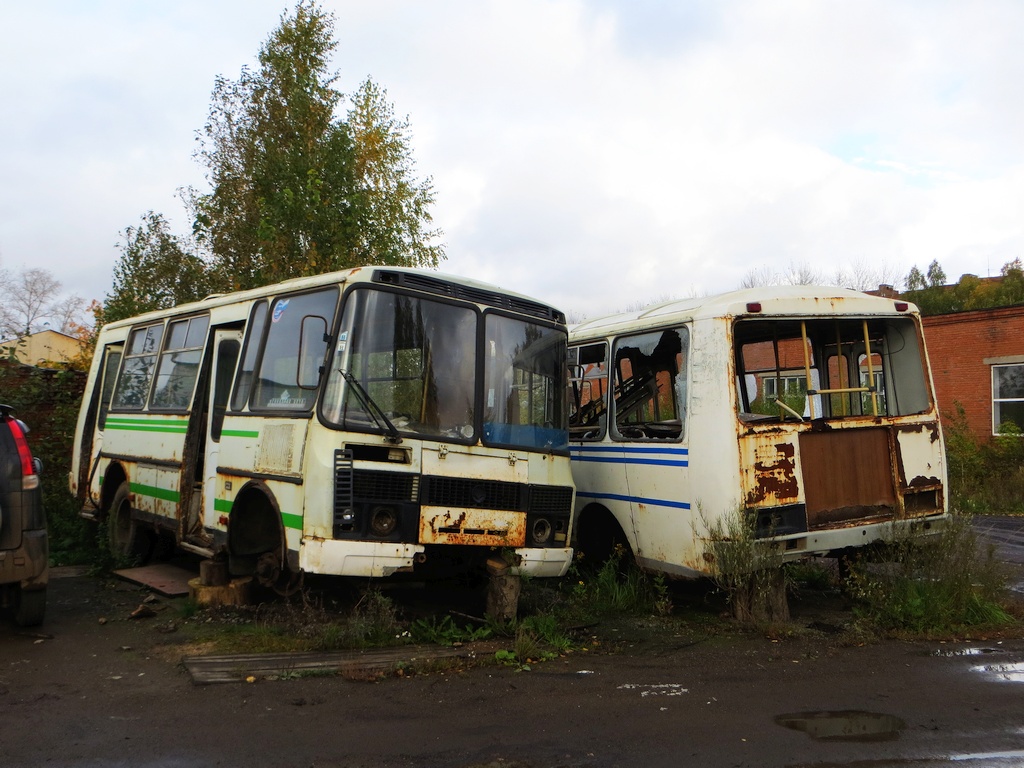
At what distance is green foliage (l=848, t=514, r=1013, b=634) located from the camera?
23.9 ft

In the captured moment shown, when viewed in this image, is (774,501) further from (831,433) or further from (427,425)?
(427,425)

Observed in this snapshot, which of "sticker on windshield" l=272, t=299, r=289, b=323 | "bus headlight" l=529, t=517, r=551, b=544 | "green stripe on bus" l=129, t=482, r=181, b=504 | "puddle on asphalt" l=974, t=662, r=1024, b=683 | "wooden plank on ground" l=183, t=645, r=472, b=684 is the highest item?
"sticker on windshield" l=272, t=299, r=289, b=323

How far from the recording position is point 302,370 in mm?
6848

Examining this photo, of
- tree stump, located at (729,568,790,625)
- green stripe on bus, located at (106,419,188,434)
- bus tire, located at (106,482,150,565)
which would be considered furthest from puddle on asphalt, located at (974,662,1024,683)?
bus tire, located at (106,482,150,565)

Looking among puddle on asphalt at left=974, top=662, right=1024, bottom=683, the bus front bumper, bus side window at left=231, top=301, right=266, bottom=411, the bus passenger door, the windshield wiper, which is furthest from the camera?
the bus passenger door

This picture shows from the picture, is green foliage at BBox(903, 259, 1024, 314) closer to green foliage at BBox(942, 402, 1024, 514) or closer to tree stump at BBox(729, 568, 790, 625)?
green foliage at BBox(942, 402, 1024, 514)

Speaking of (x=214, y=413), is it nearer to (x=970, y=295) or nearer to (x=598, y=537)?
(x=598, y=537)

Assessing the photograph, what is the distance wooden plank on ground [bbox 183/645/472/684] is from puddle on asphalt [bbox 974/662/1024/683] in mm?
3563

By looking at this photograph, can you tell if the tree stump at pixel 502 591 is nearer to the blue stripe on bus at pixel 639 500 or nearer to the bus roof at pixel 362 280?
the blue stripe on bus at pixel 639 500

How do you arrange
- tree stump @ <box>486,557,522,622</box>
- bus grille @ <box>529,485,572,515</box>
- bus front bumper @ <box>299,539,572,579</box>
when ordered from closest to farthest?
1. bus front bumper @ <box>299,539,572,579</box>
2. tree stump @ <box>486,557,522,622</box>
3. bus grille @ <box>529,485,572,515</box>

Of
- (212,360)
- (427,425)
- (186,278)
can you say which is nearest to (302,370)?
(427,425)

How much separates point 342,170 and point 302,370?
11.4 meters

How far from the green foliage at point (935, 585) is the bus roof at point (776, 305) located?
1.96 meters

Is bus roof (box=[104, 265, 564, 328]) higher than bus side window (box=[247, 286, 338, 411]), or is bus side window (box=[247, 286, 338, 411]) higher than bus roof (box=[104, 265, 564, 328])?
bus roof (box=[104, 265, 564, 328])
